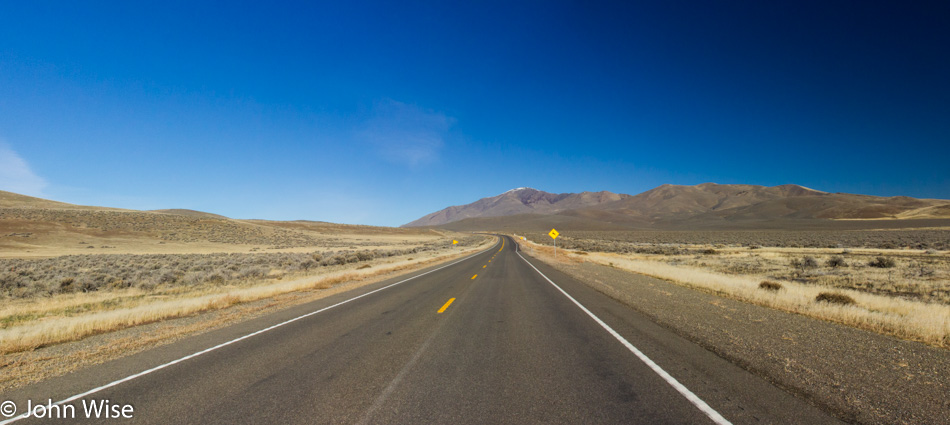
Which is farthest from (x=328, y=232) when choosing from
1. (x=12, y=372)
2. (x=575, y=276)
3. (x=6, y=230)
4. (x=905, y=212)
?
(x=905, y=212)

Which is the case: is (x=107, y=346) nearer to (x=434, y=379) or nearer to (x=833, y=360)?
(x=434, y=379)

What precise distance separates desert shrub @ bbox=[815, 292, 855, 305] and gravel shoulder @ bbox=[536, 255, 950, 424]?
2667 mm

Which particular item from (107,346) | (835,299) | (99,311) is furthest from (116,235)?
(835,299)

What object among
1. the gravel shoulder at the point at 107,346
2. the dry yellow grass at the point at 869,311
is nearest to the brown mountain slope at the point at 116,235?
the gravel shoulder at the point at 107,346

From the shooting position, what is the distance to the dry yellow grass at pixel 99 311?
7.22 metres

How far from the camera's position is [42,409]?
4.08m

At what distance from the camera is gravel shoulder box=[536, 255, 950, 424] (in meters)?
3.69

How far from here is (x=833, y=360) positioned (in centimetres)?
506

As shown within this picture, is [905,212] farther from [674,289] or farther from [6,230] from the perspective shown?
[6,230]

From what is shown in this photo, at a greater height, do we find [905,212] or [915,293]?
[905,212]

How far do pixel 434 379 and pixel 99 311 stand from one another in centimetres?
1240

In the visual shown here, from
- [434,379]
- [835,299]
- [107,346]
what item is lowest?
[107,346]

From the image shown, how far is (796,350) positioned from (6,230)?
7318 cm

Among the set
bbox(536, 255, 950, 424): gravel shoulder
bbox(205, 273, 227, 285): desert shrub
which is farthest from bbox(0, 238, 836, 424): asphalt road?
bbox(205, 273, 227, 285): desert shrub
